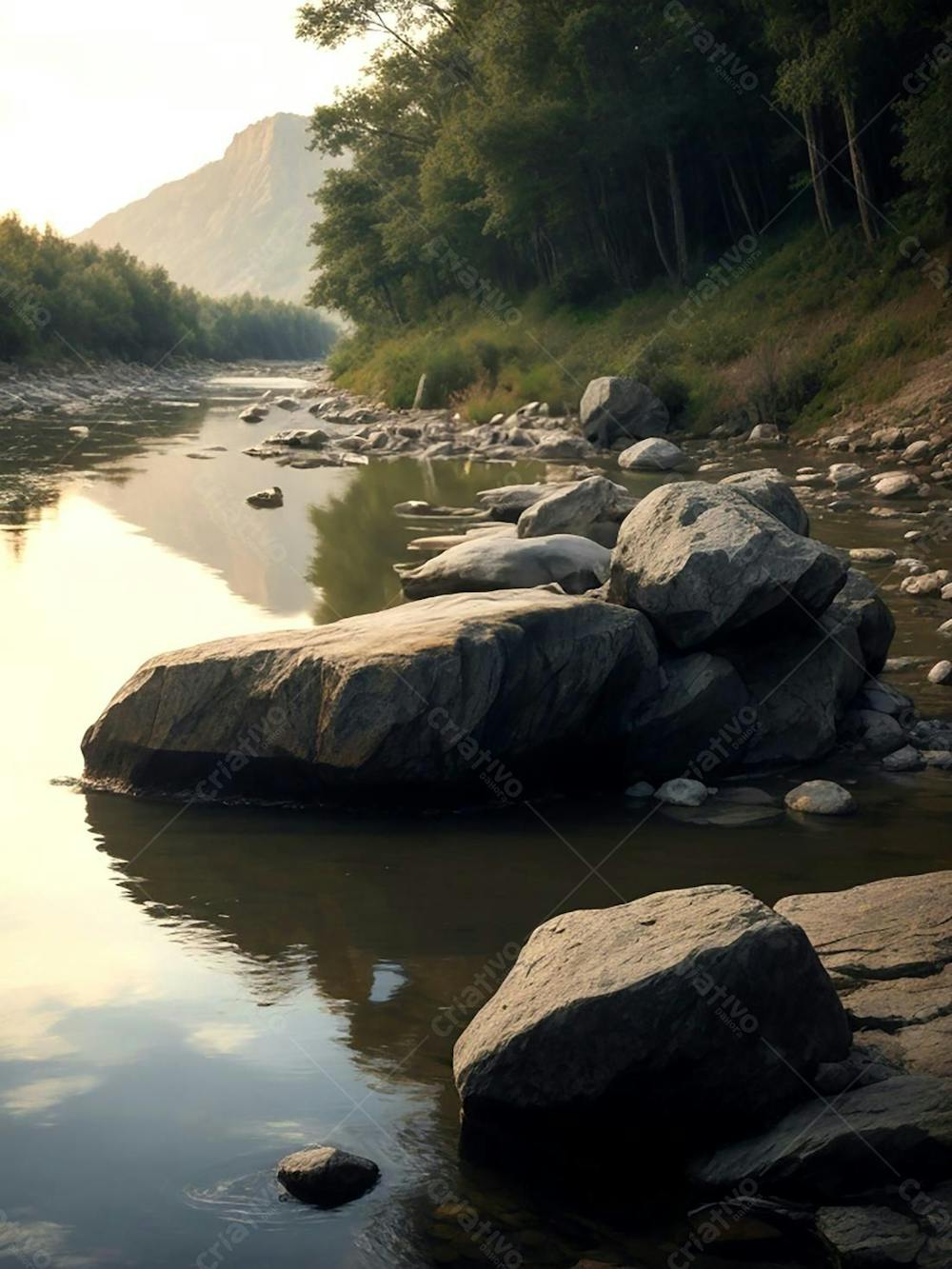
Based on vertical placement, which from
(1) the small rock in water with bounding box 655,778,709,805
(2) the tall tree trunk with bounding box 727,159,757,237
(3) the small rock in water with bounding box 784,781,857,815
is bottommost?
(3) the small rock in water with bounding box 784,781,857,815

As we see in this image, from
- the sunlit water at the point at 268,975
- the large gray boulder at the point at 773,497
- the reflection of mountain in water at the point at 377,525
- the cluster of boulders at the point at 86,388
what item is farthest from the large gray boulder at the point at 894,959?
the cluster of boulders at the point at 86,388

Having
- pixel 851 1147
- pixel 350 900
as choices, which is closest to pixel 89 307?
pixel 350 900

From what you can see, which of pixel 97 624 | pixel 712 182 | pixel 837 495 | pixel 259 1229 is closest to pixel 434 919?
pixel 259 1229

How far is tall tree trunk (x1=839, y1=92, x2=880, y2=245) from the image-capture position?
83.4 feet

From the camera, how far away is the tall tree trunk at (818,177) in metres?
28.2

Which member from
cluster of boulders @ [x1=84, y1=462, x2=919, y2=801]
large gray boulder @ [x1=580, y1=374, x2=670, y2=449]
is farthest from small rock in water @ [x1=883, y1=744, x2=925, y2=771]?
large gray boulder @ [x1=580, y1=374, x2=670, y2=449]

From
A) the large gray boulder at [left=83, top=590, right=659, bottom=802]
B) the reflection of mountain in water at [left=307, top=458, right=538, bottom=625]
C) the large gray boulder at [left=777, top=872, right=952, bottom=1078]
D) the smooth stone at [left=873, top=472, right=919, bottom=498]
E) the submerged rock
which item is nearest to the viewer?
the large gray boulder at [left=777, top=872, right=952, bottom=1078]

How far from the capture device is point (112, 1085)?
4.83 meters

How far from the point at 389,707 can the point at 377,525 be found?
10.3 metres

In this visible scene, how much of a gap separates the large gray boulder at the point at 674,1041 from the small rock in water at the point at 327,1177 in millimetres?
471

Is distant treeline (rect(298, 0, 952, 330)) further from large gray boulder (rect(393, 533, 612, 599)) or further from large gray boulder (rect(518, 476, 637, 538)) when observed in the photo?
large gray boulder (rect(393, 533, 612, 599))

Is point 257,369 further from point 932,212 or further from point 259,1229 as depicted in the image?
point 259,1229

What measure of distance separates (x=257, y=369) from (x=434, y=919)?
90599 millimetres

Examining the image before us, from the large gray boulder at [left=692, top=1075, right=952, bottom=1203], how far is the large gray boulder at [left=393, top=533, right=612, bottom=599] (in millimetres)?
6590
